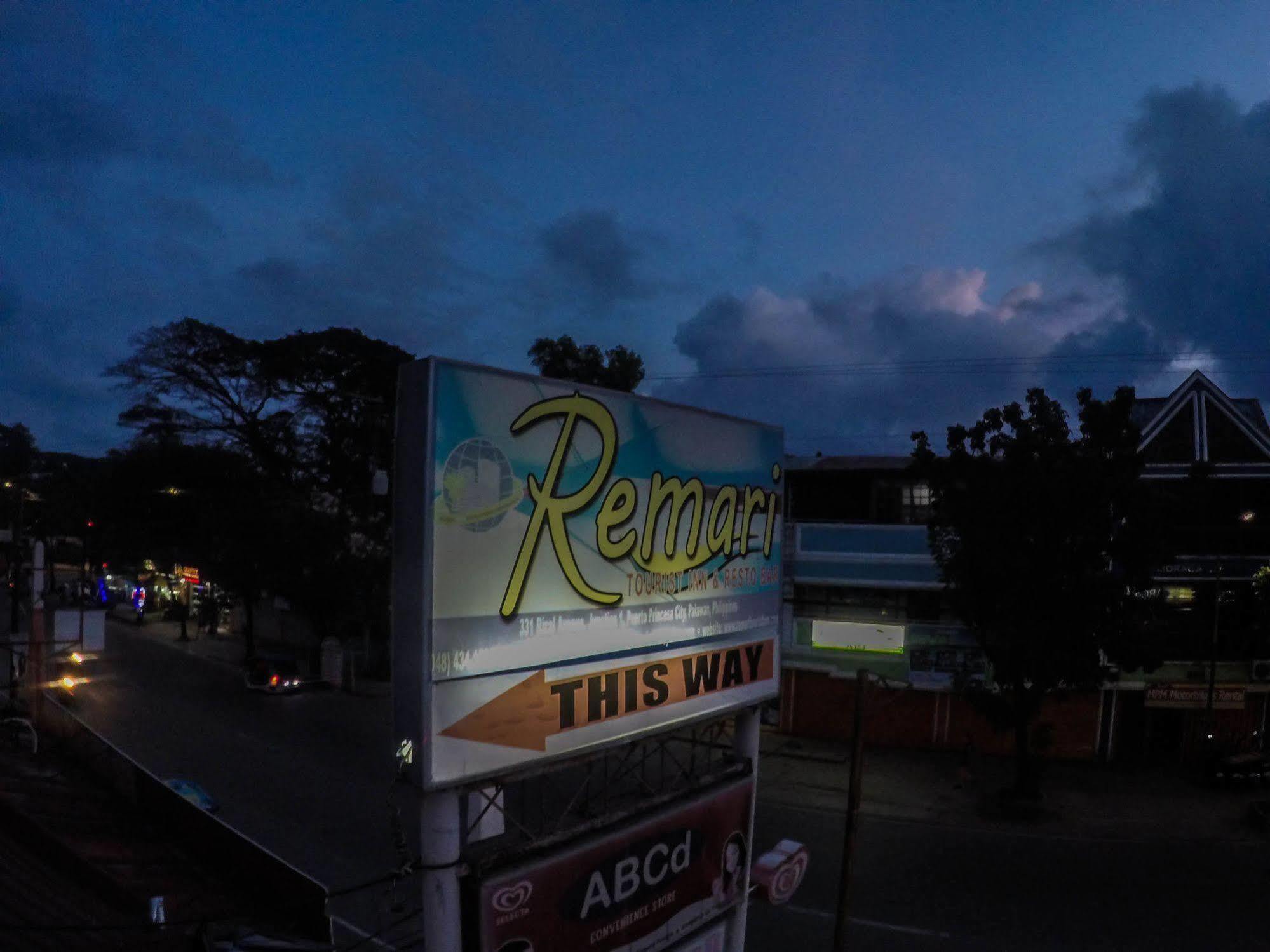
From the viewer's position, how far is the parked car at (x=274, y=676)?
30.0 meters

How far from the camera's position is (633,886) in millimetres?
6652

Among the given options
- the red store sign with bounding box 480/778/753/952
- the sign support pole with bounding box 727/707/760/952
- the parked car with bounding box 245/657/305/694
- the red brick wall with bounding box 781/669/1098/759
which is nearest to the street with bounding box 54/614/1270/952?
the parked car with bounding box 245/657/305/694

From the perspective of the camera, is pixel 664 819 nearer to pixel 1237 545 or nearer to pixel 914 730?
pixel 914 730

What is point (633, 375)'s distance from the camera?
2761 cm

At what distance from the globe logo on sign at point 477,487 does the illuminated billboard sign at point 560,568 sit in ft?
0.04

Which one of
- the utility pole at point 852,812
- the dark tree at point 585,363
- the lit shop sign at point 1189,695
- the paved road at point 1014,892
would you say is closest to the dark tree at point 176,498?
the dark tree at point 585,363

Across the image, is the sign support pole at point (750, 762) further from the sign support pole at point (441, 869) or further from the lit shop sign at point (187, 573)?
the lit shop sign at point (187, 573)

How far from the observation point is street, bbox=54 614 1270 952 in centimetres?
1409

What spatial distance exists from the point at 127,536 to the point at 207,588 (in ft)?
15.8

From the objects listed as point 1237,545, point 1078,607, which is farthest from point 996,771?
point 1237,545

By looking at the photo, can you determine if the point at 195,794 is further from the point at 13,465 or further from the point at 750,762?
the point at 13,465

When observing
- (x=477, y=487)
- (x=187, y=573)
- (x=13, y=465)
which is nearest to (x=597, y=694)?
(x=477, y=487)

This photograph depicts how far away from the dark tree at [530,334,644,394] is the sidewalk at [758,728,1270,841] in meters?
13.3

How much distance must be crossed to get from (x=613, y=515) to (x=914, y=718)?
2324 cm
